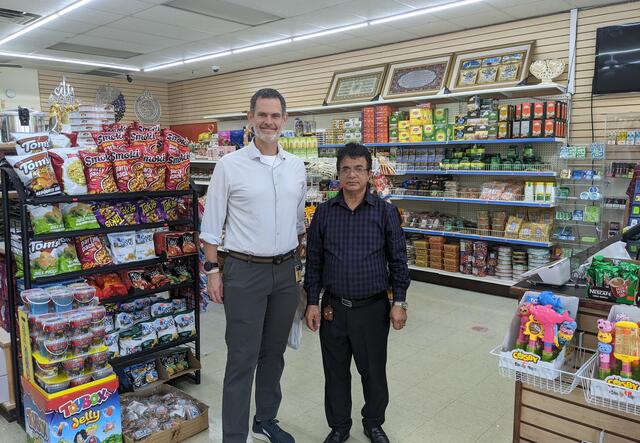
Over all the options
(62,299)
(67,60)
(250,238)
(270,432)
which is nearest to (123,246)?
(62,299)

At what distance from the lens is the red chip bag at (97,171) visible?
9.62 feet

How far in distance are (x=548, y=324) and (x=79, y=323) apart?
2203 millimetres

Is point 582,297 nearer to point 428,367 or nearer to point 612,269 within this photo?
point 612,269

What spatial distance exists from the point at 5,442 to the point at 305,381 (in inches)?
75.4

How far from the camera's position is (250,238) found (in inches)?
98.1

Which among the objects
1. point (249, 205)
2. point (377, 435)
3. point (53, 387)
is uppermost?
point (249, 205)

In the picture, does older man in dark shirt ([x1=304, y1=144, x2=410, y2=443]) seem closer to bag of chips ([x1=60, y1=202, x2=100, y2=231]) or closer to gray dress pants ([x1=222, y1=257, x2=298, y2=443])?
gray dress pants ([x1=222, y1=257, x2=298, y2=443])

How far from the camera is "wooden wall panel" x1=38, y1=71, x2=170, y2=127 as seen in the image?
10078 mm

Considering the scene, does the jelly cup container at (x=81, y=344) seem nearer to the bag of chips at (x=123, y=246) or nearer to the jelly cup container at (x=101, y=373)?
the jelly cup container at (x=101, y=373)

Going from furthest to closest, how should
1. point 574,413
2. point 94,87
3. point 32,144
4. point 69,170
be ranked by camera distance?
point 94,87
point 32,144
point 69,170
point 574,413

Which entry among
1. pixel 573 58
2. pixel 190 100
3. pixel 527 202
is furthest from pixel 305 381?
pixel 190 100

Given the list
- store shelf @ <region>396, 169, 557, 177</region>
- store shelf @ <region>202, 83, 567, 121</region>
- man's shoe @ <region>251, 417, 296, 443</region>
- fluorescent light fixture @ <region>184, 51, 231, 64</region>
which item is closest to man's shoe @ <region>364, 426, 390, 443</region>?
man's shoe @ <region>251, 417, 296, 443</region>

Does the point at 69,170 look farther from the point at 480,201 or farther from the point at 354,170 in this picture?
the point at 480,201

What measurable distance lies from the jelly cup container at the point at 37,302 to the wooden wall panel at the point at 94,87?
8.35m
